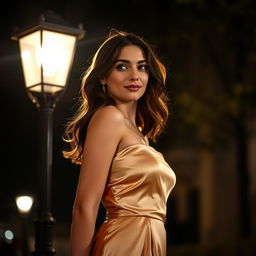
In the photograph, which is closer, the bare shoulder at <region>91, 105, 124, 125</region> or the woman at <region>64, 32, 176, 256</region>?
the woman at <region>64, 32, 176, 256</region>

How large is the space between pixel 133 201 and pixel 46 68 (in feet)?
9.89

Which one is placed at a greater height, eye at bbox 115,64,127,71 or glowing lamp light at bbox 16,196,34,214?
eye at bbox 115,64,127,71

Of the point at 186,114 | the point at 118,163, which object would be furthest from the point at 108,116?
the point at 186,114

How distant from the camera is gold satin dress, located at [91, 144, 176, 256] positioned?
325 centimetres

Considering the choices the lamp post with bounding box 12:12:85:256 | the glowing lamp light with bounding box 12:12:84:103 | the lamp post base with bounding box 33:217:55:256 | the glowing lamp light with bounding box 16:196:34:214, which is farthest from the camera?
the glowing lamp light with bounding box 16:196:34:214

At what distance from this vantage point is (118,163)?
3250mm

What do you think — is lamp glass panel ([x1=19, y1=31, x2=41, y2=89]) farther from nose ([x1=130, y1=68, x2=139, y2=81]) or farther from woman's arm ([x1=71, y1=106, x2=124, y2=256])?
woman's arm ([x1=71, y1=106, x2=124, y2=256])

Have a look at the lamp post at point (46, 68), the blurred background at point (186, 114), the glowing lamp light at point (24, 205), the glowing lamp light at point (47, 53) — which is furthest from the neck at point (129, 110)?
the glowing lamp light at point (24, 205)

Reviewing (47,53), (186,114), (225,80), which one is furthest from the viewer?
(225,80)

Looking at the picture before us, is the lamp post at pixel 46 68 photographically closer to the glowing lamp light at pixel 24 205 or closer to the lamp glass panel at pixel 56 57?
the lamp glass panel at pixel 56 57

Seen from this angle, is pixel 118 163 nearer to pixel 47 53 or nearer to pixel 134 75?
pixel 134 75

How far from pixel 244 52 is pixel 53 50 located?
31.9ft

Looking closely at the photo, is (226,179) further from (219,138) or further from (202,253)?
(202,253)

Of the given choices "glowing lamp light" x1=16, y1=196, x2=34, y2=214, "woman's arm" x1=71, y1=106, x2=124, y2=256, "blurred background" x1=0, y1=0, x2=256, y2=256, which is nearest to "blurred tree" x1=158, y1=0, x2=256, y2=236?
"blurred background" x1=0, y1=0, x2=256, y2=256
